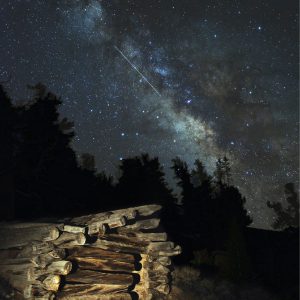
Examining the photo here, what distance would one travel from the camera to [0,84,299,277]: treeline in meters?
17.1

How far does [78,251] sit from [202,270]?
31.5ft

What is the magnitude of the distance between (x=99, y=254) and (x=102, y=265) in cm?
32

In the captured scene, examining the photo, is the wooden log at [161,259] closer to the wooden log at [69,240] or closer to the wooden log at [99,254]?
the wooden log at [99,254]

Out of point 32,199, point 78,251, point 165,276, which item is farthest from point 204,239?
point 78,251

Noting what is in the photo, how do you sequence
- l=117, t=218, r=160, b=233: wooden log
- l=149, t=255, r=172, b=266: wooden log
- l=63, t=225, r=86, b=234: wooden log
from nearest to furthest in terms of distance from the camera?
l=63, t=225, r=86, b=234: wooden log < l=117, t=218, r=160, b=233: wooden log < l=149, t=255, r=172, b=266: wooden log

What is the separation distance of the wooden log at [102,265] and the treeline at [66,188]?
6560mm

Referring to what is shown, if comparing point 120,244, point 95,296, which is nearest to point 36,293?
point 95,296

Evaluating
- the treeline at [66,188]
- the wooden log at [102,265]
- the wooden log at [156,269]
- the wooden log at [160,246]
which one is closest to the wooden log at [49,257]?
the wooden log at [102,265]

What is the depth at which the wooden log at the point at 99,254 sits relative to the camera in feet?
32.2

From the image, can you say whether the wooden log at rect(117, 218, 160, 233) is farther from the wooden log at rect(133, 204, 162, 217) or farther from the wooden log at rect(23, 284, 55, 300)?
the wooden log at rect(23, 284, 55, 300)

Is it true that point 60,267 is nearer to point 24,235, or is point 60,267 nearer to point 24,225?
point 24,235

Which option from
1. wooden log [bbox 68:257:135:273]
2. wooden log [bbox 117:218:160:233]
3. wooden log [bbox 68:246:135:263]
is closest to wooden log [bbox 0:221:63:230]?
wooden log [bbox 68:246:135:263]

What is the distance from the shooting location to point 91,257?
10141 mm

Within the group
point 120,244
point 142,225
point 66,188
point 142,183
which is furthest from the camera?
point 142,183
